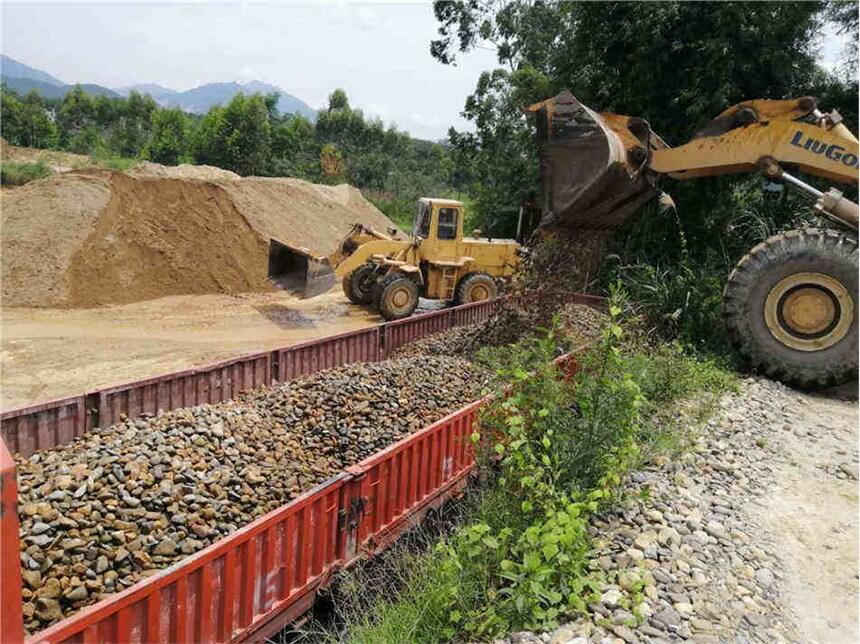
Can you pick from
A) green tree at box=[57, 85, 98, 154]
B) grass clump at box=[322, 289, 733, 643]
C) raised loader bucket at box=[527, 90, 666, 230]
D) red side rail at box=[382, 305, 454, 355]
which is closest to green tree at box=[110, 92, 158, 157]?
green tree at box=[57, 85, 98, 154]

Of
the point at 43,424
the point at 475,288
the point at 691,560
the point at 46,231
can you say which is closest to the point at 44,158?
the point at 46,231

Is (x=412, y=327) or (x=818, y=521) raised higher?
(x=412, y=327)

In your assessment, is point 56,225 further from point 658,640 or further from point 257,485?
point 658,640

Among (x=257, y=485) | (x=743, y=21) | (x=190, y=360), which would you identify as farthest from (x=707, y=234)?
(x=257, y=485)

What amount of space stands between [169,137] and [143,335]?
28.4 meters

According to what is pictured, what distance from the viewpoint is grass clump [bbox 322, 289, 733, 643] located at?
122 inches

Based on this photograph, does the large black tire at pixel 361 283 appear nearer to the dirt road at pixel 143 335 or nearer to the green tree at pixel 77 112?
the dirt road at pixel 143 335

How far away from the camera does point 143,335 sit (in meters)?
10.3

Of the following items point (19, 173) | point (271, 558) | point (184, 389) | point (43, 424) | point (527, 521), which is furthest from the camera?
point (19, 173)

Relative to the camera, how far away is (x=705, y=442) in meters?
5.13

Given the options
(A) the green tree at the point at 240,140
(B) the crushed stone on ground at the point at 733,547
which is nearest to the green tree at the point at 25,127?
(A) the green tree at the point at 240,140

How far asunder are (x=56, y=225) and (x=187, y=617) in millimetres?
12938

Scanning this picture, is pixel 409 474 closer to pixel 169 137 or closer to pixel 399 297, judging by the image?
pixel 399 297

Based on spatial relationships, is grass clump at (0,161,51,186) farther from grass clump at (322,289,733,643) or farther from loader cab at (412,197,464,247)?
grass clump at (322,289,733,643)
